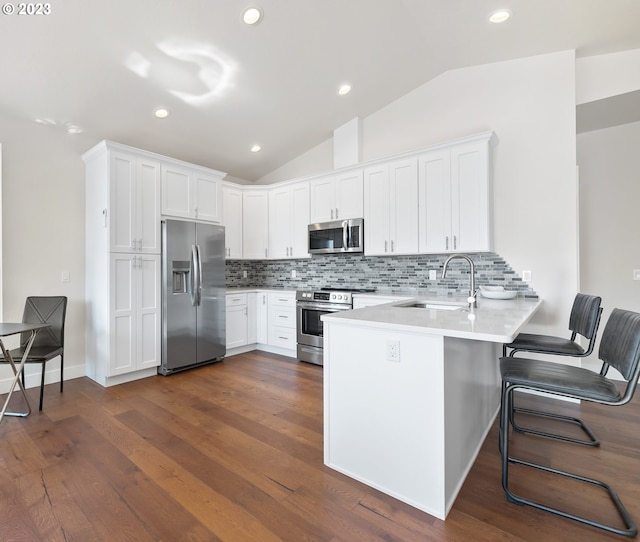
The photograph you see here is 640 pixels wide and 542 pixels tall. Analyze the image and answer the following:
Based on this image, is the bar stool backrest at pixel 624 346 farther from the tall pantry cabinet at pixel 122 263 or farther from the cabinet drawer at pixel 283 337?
the tall pantry cabinet at pixel 122 263

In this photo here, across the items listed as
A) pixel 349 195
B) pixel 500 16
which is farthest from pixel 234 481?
pixel 500 16

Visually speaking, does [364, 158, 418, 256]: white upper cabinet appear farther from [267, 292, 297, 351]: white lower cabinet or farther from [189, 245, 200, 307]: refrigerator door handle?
[189, 245, 200, 307]: refrigerator door handle

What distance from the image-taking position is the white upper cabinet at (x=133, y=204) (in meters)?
3.42

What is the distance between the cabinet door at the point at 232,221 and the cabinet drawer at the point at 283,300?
0.85m

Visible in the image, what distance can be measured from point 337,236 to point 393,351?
2.81 metres

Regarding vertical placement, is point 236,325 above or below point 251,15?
below

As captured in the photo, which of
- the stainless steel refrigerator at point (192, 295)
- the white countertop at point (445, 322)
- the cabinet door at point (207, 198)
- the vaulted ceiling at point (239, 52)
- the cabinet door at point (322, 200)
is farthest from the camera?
the cabinet door at point (322, 200)

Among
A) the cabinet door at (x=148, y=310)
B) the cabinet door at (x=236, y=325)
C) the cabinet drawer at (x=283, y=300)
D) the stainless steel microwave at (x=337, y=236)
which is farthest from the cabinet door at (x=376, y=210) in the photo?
the cabinet door at (x=148, y=310)

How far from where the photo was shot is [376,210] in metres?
4.09

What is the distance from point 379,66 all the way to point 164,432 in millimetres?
3920

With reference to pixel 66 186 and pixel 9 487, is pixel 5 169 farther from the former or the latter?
pixel 9 487

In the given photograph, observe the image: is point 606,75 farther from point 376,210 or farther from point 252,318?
point 252,318

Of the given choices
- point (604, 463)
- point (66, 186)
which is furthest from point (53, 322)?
point (604, 463)

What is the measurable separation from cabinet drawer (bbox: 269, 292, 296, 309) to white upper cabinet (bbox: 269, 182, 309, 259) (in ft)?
1.99
